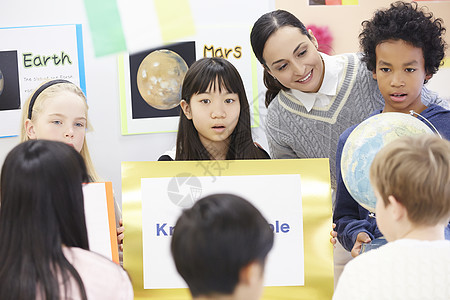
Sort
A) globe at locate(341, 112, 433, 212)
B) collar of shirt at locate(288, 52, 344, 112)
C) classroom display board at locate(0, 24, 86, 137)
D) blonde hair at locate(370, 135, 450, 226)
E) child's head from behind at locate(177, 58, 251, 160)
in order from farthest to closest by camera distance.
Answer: classroom display board at locate(0, 24, 86, 137) < collar of shirt at locate(288, 52, 344, 112) < child's head from behind at locate(177, 58, 251, 160) < globe at locate(341, 112, 433, 212) < blonde hair at locate(370, 135, 450, 226)

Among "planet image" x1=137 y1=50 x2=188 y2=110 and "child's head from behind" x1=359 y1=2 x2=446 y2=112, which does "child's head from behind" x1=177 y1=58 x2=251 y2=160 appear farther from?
"planet image" x1=137 y1=50 x2=188 y2=110

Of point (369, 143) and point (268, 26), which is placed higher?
point (268, 26)

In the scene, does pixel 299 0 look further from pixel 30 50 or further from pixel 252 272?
pixel 252 272

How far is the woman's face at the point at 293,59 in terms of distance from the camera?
2.04 m

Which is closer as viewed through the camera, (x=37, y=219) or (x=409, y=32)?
(x=37, y=219)

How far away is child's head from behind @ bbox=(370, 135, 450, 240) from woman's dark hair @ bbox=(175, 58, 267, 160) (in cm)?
80

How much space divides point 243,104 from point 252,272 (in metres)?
1.09

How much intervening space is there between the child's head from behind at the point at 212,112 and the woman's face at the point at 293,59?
0.71ft

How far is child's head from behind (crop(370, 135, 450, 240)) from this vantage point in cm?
118

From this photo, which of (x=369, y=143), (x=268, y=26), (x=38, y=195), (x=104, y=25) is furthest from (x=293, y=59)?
(x=38, y=195)

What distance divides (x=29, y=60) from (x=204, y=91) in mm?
1148

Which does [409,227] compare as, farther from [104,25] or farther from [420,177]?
[104,25]

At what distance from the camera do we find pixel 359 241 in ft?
5.62

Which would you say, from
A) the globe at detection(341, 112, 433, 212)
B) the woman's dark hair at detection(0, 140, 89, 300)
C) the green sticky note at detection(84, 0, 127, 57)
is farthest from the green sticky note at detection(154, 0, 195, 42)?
the woman's dark hair at detection(0, 140, 89, 300)
